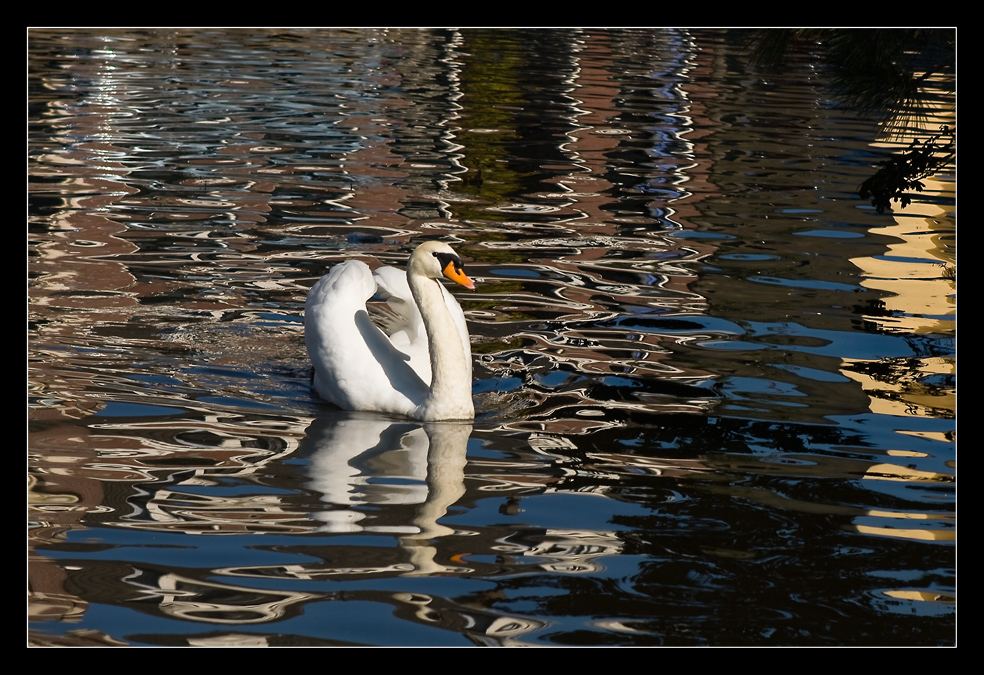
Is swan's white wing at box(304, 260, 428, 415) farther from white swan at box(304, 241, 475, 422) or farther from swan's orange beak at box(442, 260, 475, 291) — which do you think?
swan's orange beak at box(442, 260, 475, 291)

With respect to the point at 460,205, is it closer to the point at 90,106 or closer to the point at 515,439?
the point at 515,439

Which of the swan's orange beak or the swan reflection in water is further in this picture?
the swan's orange beak

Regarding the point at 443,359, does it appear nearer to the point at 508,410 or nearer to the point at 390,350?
the point at 390,350

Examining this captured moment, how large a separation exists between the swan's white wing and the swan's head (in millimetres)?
458

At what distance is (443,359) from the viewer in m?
7.14

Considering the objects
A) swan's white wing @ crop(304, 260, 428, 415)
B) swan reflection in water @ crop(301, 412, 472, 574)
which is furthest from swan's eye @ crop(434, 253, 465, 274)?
swan reflection in water @ crop(301, 412, 472, 574)

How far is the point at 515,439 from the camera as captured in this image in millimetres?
6945

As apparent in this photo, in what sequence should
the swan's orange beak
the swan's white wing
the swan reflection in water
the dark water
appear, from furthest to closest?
the swan's white wing < the swan's orange beak < the swan reflection in water < the dark water

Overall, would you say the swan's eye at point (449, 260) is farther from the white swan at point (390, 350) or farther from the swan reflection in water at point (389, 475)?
the swan reflection in water at point (389, 475)

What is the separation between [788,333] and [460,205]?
5599 mm

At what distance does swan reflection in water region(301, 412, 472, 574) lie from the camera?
567cm

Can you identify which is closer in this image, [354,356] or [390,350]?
[354,356]

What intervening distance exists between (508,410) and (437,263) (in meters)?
1.10

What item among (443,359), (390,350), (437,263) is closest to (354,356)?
(390,350)
